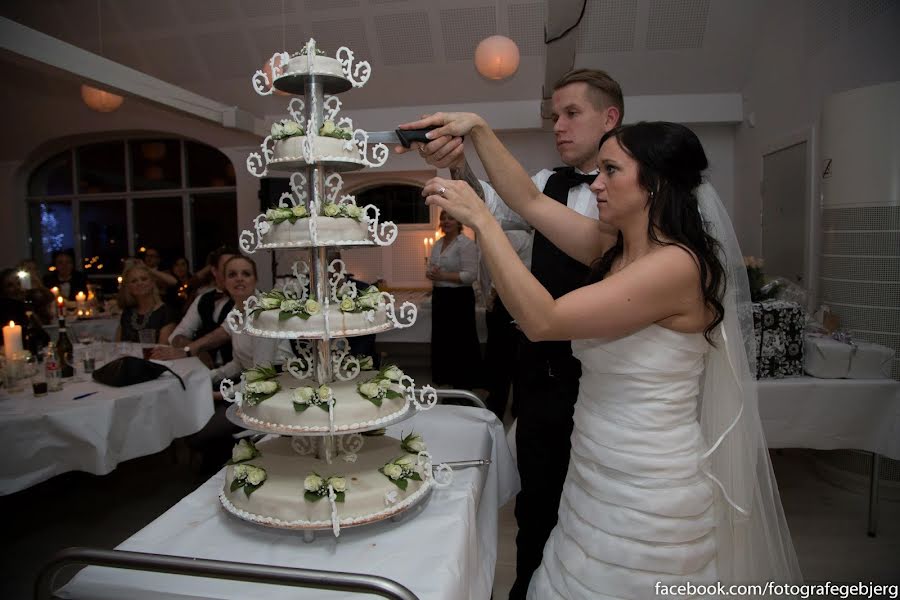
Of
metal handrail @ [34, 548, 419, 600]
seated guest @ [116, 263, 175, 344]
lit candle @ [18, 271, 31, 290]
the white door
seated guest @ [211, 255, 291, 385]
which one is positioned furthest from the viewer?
the white door

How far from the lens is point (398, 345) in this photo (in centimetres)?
804

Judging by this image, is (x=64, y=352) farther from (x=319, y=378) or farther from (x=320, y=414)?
(x=320, y=414)

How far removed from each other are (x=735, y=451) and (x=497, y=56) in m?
3.86

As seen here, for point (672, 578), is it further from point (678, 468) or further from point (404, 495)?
point (404, 495)

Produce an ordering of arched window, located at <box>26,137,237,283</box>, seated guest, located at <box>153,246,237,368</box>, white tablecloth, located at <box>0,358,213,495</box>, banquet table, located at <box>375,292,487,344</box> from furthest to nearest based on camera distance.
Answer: arched window, located at <box>26,137,237,283</box>, banquet table, located at <box>375,292,487,344</box>, seated guest, located at <box>153,246,237,368</box>, white tablecloth, located at <box>0,358,213,495</box>

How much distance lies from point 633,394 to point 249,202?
317 inches

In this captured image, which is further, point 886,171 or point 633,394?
point 886,171

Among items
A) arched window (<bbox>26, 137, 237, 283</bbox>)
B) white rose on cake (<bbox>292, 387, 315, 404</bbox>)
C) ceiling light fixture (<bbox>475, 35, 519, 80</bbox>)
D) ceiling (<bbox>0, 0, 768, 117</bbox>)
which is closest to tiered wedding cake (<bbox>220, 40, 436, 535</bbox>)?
white rose on cake (<bbox>292, 387, 315, 404</bbox>)

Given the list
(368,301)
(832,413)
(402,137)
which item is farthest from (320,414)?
(832,413)

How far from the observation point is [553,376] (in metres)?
1.94

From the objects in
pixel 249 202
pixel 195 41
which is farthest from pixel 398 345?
pixel 195 41

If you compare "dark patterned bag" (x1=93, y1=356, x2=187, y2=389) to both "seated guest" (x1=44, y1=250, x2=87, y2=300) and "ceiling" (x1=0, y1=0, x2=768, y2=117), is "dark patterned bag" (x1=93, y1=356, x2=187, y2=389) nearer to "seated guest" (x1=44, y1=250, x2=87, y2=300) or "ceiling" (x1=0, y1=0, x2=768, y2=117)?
"seated guest" (x1=44, y1=250, x2=87, y2=300)

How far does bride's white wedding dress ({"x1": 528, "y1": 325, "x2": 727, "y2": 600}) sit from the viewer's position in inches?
54.8

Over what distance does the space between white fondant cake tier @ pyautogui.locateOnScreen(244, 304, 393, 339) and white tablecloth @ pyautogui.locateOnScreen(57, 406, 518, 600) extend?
1.53 feet
